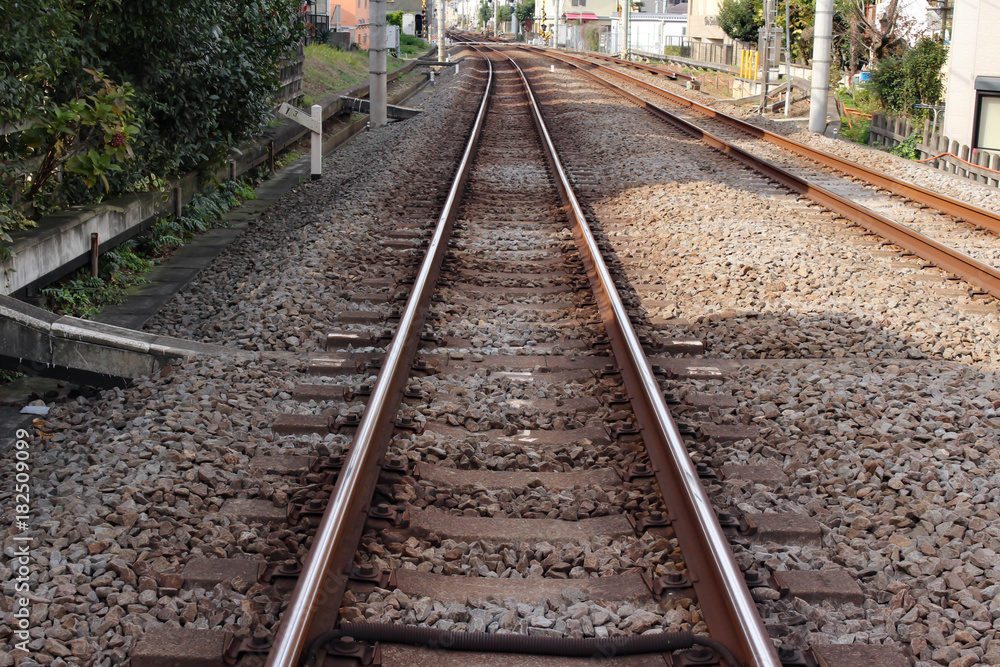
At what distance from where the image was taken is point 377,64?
19062mm

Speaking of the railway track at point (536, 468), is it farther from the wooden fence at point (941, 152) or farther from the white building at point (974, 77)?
the white building at point (974, 77)

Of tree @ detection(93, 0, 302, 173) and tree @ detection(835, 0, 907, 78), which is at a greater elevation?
tree @ detection(835, 0, 907, 78)

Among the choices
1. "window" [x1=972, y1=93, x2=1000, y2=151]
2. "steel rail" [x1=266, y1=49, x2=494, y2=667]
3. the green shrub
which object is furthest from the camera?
the green shrub

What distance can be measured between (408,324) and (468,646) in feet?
10.5

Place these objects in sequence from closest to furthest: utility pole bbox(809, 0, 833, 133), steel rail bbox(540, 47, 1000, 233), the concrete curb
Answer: the concrete curb, steel rail bbox(540, 47, 1000, 233), utility pole bbox(809, 0, 833, 133)

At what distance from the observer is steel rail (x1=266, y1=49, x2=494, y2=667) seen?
311 centimetres

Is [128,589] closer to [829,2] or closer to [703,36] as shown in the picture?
[829,2]

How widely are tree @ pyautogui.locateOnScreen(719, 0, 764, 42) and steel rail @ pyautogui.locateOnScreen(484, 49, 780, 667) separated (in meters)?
39.8

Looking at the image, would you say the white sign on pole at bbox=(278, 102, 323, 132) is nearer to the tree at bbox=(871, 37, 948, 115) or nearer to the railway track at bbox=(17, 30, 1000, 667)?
the railway track at bbox=(17, 30, 1000, 667)

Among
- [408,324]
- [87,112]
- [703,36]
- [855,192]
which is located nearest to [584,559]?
[408,324]

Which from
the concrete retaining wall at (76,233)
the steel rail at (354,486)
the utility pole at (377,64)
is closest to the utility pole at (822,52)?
the utility pole at (377,64)

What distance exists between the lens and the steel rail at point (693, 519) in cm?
315

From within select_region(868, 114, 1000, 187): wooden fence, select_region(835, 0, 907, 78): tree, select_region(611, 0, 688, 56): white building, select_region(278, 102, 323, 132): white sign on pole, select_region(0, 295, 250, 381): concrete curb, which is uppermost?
select_region(611, 0, 688, 56): white building

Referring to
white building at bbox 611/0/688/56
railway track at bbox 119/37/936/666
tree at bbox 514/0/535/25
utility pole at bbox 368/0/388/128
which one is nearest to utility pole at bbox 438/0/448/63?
white building at bbox 611/0/688/56
